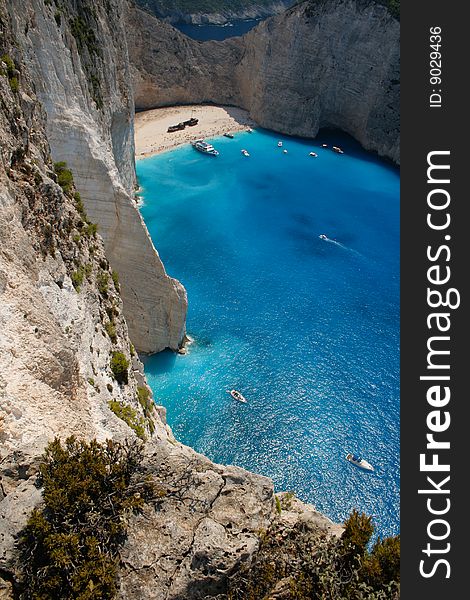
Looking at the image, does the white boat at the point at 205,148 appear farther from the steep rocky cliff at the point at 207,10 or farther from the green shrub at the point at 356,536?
the steep rocky cliff at the point at 207,10

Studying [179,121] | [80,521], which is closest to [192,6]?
[179,121]

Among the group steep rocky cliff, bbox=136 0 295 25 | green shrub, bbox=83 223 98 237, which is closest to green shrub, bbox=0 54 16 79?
green shrub, bbox=83 223 98 237

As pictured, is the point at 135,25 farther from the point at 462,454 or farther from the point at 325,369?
the point at 462,454

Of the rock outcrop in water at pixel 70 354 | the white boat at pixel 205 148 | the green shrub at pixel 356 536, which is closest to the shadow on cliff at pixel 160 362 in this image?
the rock outcrop in water at pixel 70 354

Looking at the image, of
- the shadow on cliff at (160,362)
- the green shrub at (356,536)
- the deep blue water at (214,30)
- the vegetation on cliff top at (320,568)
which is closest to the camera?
the vegetation on cliff top at (320,568)

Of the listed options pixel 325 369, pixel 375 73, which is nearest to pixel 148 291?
pixel 325 369

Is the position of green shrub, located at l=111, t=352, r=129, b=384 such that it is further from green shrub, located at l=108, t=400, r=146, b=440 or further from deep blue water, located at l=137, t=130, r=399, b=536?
deep blue water, located at l=137, t=130, r=399, b=536
